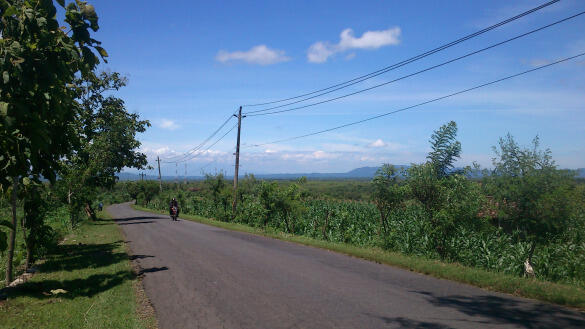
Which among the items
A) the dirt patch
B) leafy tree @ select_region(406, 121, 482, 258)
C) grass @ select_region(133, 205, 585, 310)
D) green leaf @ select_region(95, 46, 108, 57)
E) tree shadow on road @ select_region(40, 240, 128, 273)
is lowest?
tree shadow on road @ select_region(40, 240, 128, 273)

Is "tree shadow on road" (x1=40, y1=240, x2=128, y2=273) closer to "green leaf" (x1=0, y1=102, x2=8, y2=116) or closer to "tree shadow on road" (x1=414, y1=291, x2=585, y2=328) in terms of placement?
"green leaf" (x1=0, y1=102, x2=8, y2=116)

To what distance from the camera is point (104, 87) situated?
33.8 meters

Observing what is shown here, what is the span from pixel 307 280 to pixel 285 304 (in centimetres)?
215

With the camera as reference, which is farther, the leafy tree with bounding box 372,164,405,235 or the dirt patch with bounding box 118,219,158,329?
the leafy tree with bounding box 372,164,405,235

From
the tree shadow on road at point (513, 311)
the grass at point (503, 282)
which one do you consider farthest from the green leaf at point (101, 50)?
the grass at point (503, 282)

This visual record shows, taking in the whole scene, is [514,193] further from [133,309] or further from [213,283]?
[133,309]

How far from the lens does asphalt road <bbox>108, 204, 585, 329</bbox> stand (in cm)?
665

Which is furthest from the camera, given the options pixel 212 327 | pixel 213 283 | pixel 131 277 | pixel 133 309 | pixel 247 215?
pixel 247 215

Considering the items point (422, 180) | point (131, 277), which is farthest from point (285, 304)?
point (422, 180)

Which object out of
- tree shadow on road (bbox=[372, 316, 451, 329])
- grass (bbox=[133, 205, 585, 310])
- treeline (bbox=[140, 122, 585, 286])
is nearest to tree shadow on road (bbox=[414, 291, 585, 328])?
grass (bbox=[133, 205, 585, 310])

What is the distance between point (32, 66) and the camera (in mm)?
5273

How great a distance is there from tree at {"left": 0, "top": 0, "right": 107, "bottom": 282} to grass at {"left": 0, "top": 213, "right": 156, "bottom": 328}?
2.85 metres

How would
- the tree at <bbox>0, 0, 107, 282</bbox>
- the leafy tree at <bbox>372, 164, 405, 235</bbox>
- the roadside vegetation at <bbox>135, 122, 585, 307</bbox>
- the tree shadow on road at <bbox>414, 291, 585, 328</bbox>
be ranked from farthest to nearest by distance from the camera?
A: the leafy tree at <bbox>372, 164, 405, 235</bbox> → the roadside vegetation at <bbox>135, 122, 585, 307</bbox> → the tree shadow on road at <bbox>414, 291, 585, 328</bbox> → the tree at <bbox>0, 0, 107, 282</bbox>

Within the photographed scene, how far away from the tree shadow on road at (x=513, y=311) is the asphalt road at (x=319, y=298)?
0.02 meters
